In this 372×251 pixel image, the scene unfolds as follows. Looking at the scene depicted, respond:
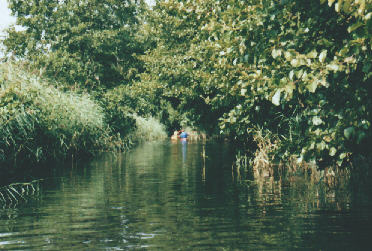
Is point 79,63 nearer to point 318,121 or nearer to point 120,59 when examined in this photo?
point 120,59

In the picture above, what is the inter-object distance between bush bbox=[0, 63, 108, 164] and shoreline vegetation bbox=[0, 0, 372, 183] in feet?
0.21

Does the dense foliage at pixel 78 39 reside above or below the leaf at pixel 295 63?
above

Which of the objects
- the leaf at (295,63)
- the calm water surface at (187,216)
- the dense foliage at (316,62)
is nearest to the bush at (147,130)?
the calm water surface at (187,216)

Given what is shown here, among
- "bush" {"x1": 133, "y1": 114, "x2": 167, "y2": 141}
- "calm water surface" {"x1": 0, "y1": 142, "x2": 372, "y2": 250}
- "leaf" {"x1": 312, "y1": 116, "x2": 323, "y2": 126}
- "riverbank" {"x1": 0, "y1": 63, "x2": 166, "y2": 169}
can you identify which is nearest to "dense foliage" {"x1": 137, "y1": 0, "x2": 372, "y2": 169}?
"leaf" {"x1": 312, "y1": 116, "x2": 323, "y2": 126}

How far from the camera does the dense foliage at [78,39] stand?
40.1 m

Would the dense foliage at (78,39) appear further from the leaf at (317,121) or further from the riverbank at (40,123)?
the leaf at (317,121)

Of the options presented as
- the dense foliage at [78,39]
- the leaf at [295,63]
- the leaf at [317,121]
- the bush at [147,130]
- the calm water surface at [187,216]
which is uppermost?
the dense foliage at [78,39]

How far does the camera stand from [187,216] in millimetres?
9867

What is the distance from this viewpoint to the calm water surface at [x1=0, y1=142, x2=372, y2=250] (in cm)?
777

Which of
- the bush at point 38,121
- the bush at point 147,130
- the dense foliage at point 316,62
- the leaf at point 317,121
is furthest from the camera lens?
the bush at point 147,130

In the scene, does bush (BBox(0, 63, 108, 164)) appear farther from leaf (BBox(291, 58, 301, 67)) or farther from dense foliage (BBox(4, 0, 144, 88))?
dense foliage (BBox(4, 0, 144, 88))

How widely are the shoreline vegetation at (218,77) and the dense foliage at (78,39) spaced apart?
118mm

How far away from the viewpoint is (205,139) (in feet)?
164

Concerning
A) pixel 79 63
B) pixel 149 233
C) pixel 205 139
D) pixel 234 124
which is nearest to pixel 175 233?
pixel 149 233
